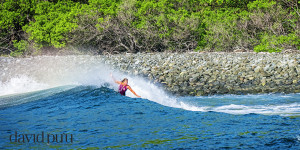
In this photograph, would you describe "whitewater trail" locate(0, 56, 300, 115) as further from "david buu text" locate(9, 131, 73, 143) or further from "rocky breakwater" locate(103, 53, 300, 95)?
"david buu text" locate(9, 131, 73, 143)

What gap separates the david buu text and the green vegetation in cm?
1760

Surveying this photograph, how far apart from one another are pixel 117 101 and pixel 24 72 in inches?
438

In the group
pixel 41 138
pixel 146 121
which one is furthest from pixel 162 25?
pixel 41 138

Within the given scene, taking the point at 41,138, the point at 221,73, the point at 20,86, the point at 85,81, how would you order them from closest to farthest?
1. the point at 41,138
2. the point at 221,73
3. the point at 85,81
4. the point at 20,86

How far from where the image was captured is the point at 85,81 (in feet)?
52.9

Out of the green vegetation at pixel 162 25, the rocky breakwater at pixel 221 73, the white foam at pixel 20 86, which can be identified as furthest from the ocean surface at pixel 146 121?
the green vegetation at pixel 162 25

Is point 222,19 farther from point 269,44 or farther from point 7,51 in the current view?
point 7,51

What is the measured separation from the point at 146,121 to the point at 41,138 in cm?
242

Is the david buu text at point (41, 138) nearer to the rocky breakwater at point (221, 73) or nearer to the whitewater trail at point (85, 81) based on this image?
the whitewater trail at point (85, 81)

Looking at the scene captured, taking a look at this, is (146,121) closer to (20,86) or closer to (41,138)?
(41,138)

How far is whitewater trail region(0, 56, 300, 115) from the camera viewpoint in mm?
10372

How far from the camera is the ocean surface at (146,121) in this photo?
22.4 ft

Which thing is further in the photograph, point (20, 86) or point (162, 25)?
point (162, 25)

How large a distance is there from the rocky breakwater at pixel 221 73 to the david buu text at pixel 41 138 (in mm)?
6879
